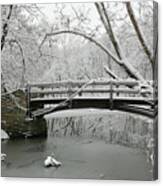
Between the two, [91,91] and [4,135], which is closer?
[91,91]

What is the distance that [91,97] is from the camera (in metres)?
2.82

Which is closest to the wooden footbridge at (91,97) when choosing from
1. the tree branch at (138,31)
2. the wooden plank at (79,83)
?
the wooden plank at (79,83)

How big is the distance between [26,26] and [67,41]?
24cm

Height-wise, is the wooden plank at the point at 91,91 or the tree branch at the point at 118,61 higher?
the tree branch at the point at 118,61

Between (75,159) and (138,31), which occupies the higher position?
(138,31)

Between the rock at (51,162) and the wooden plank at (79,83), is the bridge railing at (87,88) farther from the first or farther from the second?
the rock at (51,162)

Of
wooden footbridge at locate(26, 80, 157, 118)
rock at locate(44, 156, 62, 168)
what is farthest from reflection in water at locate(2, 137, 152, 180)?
wooden footbridge at locate(26, 80, 157, 118)

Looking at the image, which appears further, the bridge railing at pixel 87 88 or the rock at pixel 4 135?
the rock at pixel 4 135

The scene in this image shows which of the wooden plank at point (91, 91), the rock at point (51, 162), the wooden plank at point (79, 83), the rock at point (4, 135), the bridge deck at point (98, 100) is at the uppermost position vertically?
the wooden plank at point (79, 83)

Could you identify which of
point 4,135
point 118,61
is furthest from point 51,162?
point 118,61

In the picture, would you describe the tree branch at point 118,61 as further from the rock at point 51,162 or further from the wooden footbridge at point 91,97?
the rock at point 51,162

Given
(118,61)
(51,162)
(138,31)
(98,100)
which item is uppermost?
(138,31)

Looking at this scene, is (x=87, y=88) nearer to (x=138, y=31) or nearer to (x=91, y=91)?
(x=91, y=91)

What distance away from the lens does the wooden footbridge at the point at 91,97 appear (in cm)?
274
